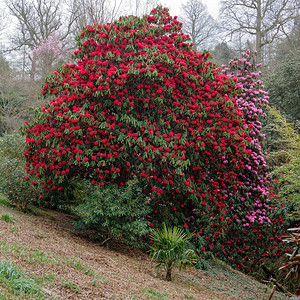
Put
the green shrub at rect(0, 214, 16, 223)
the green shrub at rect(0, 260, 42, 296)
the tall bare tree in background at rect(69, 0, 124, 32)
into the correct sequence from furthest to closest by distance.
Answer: the tall bare tree in background at rect(69, 0, 124, 32) → the green shrub at rect(0, 214, 16, 223) → the green shrub at rect(0, 260, 42, 296)

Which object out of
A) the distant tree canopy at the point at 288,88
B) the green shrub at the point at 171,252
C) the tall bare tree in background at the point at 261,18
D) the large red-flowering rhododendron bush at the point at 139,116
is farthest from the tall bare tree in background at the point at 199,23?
the green shrub at the point at 171,252

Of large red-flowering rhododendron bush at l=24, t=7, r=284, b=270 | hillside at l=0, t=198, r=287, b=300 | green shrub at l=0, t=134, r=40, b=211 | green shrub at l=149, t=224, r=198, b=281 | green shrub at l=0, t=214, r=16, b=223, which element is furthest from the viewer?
green shrub at l=0, t=134, r=40, b=211

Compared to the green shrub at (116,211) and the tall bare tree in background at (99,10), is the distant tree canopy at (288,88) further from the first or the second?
the green shrub at (116,211)

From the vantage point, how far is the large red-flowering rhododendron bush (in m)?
5.50

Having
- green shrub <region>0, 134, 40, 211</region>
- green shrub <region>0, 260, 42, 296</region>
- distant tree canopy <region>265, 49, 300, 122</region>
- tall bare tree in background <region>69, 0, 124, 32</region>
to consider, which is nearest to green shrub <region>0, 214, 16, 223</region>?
green shrub <region>0, 134, 40, 211</region>

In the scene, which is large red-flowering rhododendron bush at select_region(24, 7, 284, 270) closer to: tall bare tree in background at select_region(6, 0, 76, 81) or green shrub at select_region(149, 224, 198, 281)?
green shrub at select_region(149, 224, 198, 281)

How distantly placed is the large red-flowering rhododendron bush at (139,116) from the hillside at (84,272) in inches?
37.9

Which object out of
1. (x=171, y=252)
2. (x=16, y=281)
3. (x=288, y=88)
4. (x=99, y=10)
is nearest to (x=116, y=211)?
(x=171, y=252)

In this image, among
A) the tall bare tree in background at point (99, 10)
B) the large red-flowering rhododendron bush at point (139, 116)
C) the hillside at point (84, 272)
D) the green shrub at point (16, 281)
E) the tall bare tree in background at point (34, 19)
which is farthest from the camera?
the tall bare tree in background at point (34, 19)

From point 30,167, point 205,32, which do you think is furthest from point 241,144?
point 205,32

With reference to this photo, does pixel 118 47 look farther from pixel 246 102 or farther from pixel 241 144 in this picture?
pixel 246 102

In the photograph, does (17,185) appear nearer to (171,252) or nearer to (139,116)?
(139,116)

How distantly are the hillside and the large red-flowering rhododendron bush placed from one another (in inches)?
37.9

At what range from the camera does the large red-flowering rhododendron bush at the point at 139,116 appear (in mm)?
5504
